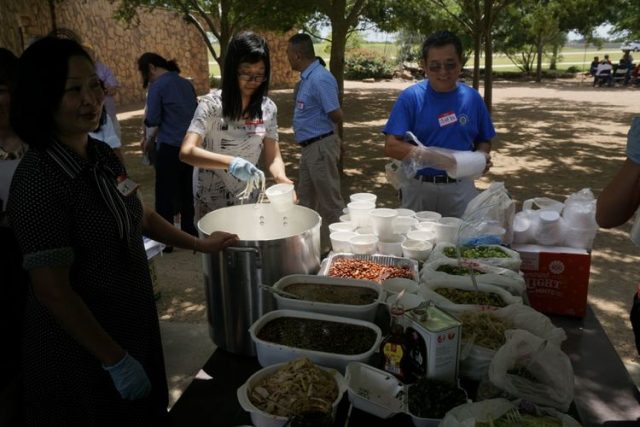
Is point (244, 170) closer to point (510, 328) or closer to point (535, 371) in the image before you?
point (510, 328)

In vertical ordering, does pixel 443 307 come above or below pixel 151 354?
above

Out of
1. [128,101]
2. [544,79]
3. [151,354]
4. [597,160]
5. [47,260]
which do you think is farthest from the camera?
[544,79]

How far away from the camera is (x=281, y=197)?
2.00 meters

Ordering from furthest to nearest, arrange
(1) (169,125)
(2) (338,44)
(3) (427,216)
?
(2) (338,44)
(1) (169,125)
(3) (427,216)

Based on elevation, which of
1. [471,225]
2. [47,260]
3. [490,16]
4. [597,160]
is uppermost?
[490,16]

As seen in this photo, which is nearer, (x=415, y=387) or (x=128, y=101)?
(x=415, y=387)

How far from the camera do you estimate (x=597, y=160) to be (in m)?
8.01

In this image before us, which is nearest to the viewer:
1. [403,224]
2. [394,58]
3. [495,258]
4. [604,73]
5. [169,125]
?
[495,258]

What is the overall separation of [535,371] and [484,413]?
239 mm

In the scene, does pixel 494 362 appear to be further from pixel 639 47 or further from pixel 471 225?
pixel 639 47

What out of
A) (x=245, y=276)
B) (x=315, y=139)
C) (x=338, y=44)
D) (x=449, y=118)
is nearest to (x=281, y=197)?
(x=245, y=276)

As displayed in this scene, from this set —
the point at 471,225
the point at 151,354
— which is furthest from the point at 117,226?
the point at 471,225

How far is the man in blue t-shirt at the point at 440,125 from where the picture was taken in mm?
2696

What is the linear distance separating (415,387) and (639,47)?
32.1 metres
